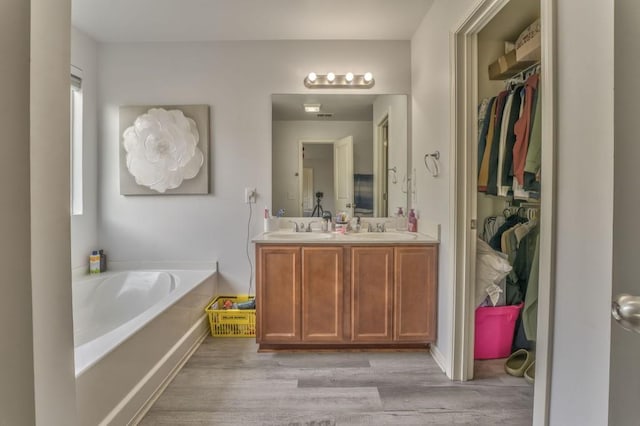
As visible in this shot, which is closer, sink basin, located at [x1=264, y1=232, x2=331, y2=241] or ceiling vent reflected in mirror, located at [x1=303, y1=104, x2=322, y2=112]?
sink basin, located at [x1=264, y1=232, x2=331, y2=241]

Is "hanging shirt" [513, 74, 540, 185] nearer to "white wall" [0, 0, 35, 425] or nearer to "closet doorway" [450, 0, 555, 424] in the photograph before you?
"closet doorway" [450, 0, 555, 424]

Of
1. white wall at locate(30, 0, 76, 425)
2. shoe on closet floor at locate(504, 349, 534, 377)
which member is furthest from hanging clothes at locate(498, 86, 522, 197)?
white wall at locate(30, 0, 76, 425)

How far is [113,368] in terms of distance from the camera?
4.84 feet

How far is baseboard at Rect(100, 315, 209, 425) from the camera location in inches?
59.6

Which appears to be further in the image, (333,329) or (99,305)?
(99,305)

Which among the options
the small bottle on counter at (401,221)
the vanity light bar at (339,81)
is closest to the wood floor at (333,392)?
the small bottle on counter at (401,221)

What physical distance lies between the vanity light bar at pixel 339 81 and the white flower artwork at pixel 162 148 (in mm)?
961

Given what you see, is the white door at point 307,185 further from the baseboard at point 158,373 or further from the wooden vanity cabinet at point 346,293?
the baseboard at point 158,373

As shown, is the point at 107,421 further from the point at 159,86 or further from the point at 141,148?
the point at 159,86

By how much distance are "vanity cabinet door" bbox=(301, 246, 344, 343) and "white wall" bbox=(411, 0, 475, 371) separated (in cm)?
70

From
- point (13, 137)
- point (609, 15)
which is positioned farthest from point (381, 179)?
point (13, 137)

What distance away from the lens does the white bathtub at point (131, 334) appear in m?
1.40

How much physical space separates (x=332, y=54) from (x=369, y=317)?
2.18 metres

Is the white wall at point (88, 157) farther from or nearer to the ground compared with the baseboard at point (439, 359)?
farther from the ground
